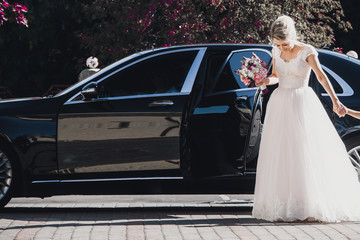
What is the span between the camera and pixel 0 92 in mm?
29078

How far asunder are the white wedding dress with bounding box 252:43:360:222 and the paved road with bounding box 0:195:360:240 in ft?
0.53

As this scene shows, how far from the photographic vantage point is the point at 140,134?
7.76 metres

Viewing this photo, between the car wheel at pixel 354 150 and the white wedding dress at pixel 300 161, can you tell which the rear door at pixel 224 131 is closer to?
the white wedding dress at pixel 300 161

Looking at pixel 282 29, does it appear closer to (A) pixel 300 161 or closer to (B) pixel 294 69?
(B) pixel 294 69

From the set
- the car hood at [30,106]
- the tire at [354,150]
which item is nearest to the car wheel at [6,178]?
the car hood at [30,106]

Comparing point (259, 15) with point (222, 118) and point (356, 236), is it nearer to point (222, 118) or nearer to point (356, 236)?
point (222, 118)

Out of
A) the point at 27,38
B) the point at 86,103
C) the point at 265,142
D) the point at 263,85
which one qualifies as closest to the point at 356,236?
the point at 265,142

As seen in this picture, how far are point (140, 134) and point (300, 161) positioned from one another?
5.47ft

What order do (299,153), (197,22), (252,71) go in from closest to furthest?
(299,153) < (252,71) < (197,22)

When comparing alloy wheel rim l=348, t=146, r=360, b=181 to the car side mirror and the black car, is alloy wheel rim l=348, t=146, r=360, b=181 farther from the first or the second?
the car side mirror

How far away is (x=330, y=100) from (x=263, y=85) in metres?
0.87

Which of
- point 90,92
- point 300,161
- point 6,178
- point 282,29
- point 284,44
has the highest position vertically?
point 282,29

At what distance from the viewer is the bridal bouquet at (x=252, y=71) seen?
7.57 meters

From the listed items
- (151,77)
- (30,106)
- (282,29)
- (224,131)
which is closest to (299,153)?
(224,131)
